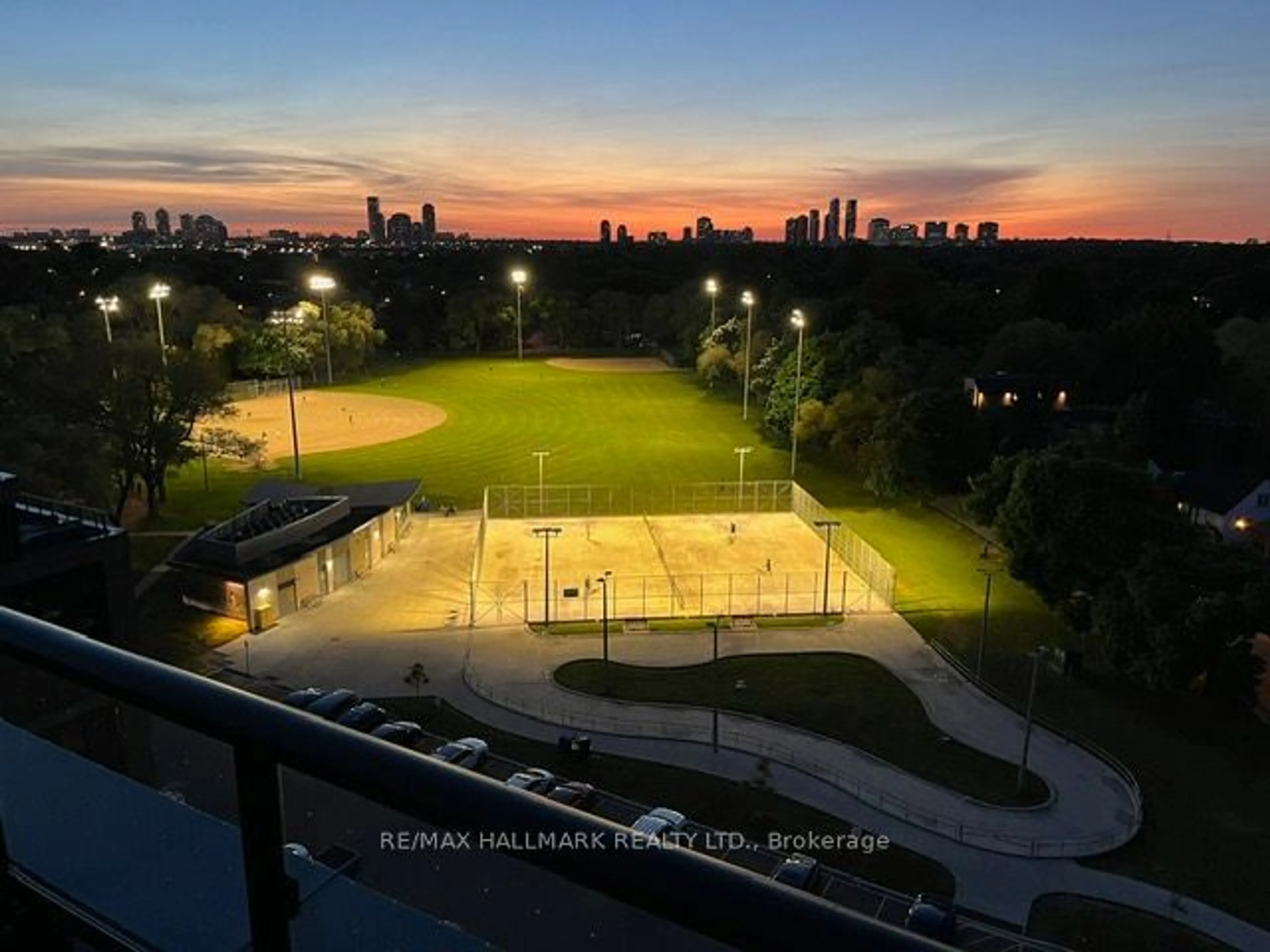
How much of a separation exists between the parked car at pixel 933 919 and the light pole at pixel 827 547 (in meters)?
11.5

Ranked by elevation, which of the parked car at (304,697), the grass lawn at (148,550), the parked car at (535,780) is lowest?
the grass lawn at (148,550)

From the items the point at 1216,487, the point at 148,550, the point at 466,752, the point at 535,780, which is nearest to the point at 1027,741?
the point at 535,780

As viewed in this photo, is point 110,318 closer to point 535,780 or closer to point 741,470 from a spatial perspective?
point 741,470

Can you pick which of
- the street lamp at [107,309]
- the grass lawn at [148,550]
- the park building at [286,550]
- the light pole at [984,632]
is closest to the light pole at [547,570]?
the park building at [286,550]

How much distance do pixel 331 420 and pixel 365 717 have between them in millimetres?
32979

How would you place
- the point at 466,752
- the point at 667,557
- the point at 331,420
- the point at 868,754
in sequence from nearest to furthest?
1. the point at 466,752
2. the point at 868,754
3. the point at 667,557
4. the point at 331,420

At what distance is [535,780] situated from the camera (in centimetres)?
1537

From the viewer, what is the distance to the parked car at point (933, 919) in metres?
12.5

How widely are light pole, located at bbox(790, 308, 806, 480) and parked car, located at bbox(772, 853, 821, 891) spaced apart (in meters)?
22.9

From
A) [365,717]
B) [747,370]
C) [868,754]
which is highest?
[747,370]

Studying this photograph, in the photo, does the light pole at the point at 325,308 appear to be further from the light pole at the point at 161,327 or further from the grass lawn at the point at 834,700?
the grass lawn at the point at 834,700

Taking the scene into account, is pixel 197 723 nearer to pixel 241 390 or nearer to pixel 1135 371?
pixel 1135 371

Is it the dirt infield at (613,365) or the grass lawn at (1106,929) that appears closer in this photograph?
the grass lawn at (1106,929)

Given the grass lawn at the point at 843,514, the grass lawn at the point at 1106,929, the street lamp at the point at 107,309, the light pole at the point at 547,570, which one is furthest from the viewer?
the street lamp at the point at 107,309
